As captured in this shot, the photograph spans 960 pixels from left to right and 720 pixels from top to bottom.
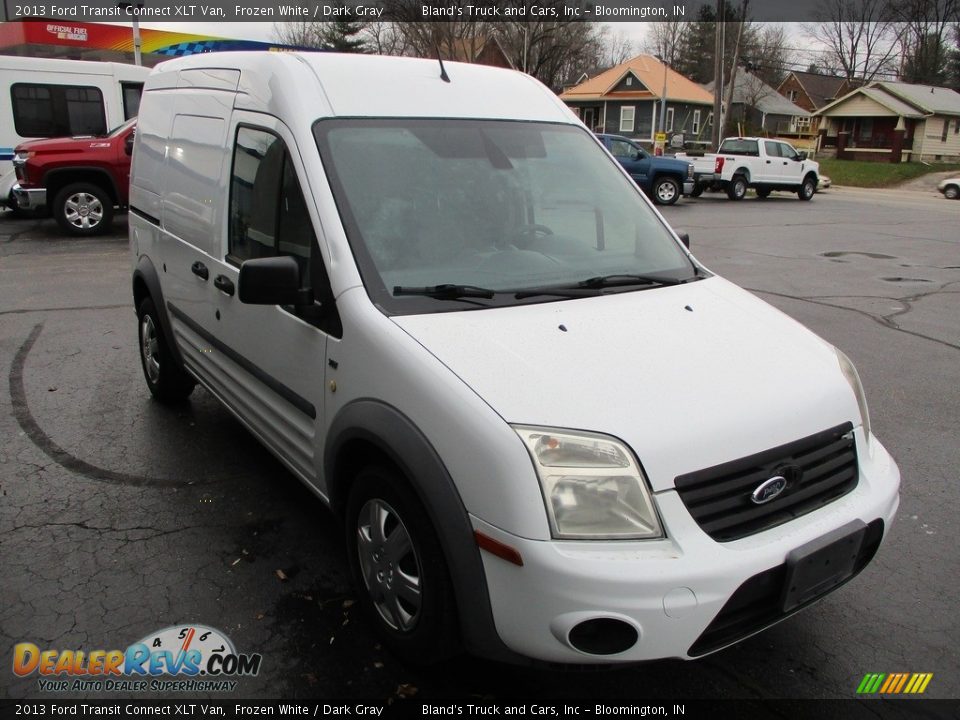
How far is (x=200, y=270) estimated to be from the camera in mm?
4043

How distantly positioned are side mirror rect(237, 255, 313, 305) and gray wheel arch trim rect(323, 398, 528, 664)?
0.66 metres

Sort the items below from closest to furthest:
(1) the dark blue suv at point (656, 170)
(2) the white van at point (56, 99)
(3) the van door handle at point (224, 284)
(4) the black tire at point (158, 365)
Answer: (3) the van door handle at point (224, 284) → (4) the black tire at point (158, 365) → (2) the white van at point (56, 99) → (1) the dark blue suv at point (656, 170)

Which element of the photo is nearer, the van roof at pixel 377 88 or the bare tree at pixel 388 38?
the van roof at pixel 377 88

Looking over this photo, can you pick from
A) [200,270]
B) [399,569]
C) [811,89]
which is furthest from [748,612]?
[811,89]

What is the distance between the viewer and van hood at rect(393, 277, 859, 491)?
2260 mm

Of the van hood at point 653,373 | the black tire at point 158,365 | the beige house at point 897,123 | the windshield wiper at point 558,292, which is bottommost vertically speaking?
the black tire at point 158,365

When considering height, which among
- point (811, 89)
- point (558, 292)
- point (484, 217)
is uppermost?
point (811, 89)

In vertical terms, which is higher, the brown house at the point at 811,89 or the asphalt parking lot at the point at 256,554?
the brown house at the point at 811,89

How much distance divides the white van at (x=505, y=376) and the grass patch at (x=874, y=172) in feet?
140

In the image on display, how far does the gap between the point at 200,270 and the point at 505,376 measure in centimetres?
234

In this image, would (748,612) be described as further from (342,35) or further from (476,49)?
(342,35)

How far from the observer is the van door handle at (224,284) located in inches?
143

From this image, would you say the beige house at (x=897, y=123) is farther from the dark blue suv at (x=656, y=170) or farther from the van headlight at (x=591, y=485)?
the van headlight at (x=591, y=485)

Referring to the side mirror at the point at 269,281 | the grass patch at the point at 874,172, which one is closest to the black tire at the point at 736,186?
the grass patch at the point at 874,172
